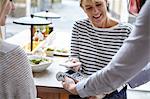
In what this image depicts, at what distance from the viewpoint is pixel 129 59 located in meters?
0.77

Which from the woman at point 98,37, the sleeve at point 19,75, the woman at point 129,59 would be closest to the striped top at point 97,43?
the woman at point 98,37

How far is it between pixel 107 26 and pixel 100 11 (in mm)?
109

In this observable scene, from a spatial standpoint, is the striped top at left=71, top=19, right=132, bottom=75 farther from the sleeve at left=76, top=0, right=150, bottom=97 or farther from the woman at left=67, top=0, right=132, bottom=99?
the sleeve at left=76, top=0, right=150, bottom=97

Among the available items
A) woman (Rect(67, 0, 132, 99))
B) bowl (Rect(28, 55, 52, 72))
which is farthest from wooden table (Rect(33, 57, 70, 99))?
woman (Rect(67, 0, 132, 99))

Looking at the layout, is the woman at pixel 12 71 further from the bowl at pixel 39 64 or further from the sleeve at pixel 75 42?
the bowl at pixel 39 64

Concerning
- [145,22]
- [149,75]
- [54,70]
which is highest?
[145,22]

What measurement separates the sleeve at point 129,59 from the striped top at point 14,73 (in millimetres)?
435

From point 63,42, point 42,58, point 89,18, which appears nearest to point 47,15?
point 63,42

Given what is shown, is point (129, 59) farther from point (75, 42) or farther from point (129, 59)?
point (75, 42)

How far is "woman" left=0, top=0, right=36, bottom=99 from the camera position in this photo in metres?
1.20

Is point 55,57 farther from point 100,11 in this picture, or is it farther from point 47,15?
point 100,11

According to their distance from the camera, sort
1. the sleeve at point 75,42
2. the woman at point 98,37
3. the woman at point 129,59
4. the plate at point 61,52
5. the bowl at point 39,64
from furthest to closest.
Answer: the plate at point 61,52
the bowl at point 39,64
the sleeve at point 75,42
the woman at point 98,37
the woman at point 129,59

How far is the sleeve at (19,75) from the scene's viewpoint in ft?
3.98

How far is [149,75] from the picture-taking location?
123 centimetres
